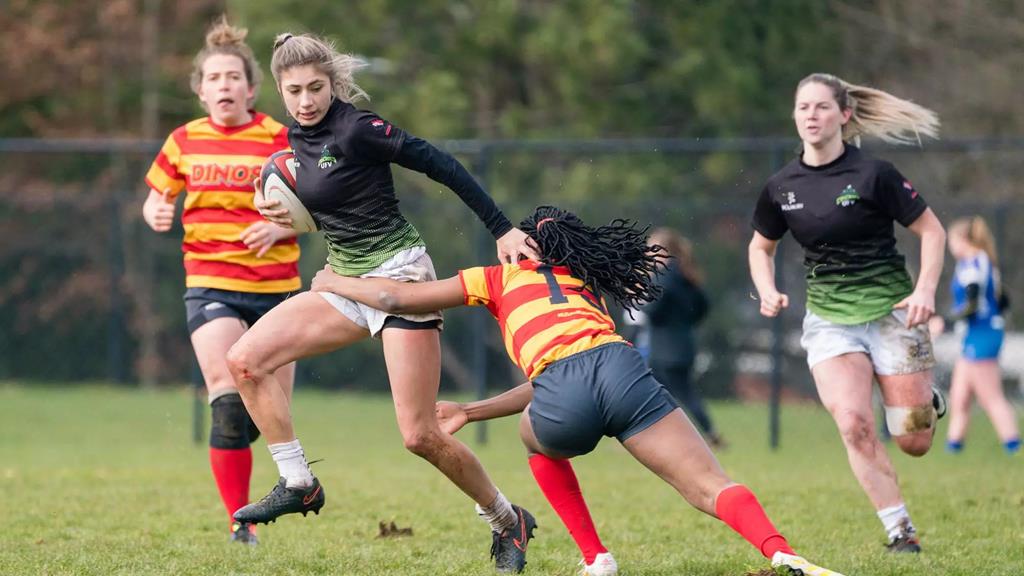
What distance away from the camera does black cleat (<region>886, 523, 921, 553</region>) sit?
604 centimetres

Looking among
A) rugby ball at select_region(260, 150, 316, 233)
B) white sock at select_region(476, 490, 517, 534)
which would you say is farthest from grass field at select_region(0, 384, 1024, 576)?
rugby ball at select_region(260, 150, 316, 233)

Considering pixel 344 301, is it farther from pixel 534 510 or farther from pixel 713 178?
pixel 713 178

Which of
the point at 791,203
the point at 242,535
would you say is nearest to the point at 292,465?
the point at 242,535

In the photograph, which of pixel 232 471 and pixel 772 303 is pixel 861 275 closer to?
pixel 772 303

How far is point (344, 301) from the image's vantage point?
5477 mm

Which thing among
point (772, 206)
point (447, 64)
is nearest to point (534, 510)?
point (772, 206)

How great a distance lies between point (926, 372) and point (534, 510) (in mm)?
2498

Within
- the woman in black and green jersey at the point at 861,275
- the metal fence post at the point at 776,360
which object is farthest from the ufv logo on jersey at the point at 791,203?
the metal fence post at the point at 776,360

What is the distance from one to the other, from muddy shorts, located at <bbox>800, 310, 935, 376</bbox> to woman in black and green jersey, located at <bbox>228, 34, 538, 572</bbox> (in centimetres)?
164

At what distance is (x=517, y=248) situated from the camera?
5.09 m

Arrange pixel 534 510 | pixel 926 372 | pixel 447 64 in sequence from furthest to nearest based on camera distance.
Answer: pixel 447 64 < pixel 534 510 < pixel 926 372

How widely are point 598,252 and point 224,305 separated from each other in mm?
2228

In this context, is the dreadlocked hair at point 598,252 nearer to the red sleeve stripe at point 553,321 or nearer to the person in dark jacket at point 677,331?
the red sleeve stripe at point 553,321

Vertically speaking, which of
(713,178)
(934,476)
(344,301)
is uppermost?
(713,178)
